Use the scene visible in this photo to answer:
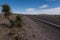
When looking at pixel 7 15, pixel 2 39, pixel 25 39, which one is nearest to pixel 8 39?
pixel 2 39

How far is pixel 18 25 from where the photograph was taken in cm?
2095

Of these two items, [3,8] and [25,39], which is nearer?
[25,39]

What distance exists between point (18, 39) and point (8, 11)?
33.4m

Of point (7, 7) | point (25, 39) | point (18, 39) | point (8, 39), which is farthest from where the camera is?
Result: point (7, 7)

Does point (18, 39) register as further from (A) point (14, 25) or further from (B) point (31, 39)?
(A) point (14, 25)

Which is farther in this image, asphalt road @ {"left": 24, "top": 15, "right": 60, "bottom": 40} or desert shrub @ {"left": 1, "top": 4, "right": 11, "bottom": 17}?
desert shrub @ {"left": 1, "top": 4, "right": 11, "bottom": 17}

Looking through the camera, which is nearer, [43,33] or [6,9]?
[43,33]

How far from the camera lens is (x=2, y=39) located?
1312cm

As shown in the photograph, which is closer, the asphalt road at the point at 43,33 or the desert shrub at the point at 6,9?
the asphalt road at the point at 43,33

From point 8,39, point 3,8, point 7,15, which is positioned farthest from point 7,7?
point 8,39

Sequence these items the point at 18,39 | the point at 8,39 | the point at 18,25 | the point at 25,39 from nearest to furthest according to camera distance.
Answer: the point at 18,39 < the point at 25,39 < the point at 8,39 < the point at 18,25

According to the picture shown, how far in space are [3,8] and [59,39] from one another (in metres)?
32.3

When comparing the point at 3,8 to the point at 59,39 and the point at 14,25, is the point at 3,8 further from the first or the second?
the point at 59,39

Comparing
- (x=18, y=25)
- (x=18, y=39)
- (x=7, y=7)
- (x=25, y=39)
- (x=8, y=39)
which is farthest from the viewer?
(x=7, y=7)
